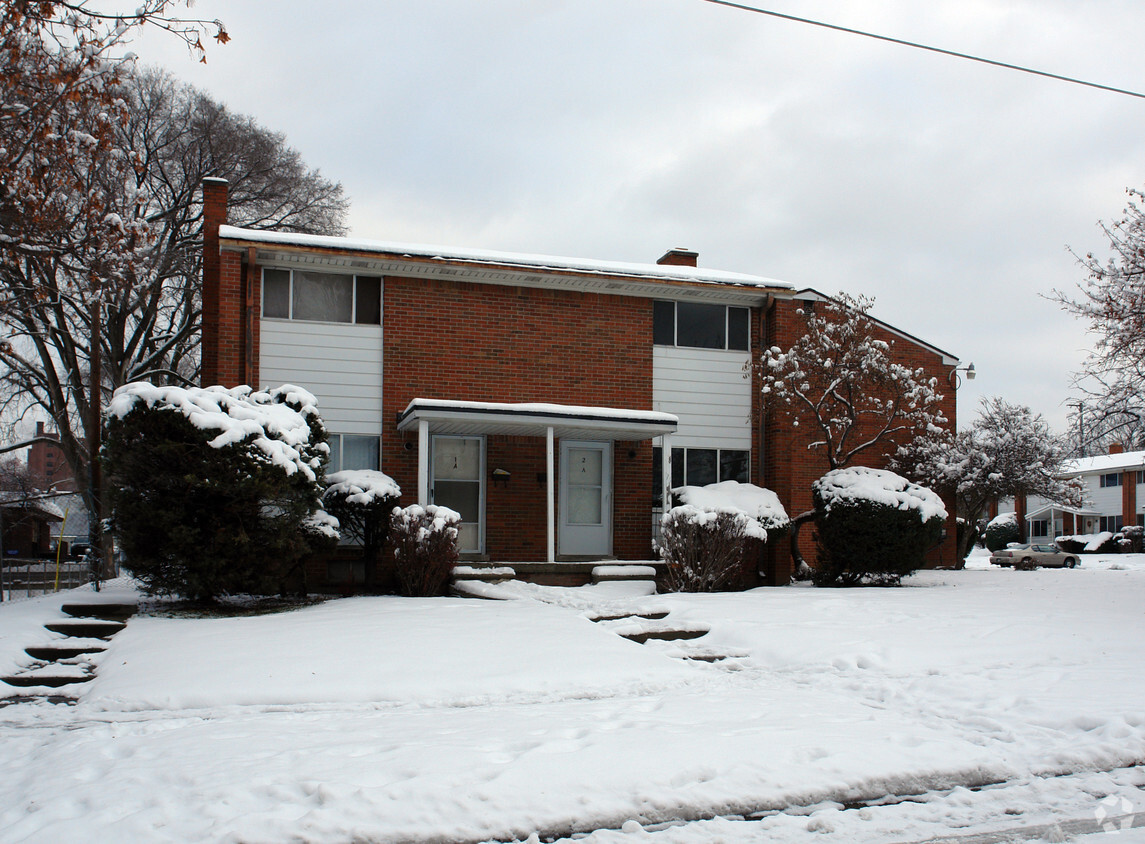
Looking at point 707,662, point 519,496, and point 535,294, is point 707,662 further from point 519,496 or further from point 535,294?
point 535,294

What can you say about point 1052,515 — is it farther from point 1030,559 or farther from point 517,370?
point 517,370

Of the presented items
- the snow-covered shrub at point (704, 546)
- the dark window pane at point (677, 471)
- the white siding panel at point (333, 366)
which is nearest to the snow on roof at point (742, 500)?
the snow-covered shrub at point (704, 546)

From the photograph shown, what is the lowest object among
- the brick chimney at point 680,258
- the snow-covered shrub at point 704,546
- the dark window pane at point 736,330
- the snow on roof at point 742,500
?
the snow-covered shrub at point 704,546

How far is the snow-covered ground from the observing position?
4359mm

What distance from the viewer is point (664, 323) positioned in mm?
16672

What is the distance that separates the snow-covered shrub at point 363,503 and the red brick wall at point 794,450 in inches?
270

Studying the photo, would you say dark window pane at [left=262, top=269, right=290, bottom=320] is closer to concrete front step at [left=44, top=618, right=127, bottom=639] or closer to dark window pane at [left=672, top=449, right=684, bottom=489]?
concrete front step at [left=44, top=618, right=127, bottom=639]

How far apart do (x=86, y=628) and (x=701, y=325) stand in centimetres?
1103

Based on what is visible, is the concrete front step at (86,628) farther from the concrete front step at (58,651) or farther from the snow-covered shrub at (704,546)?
the snow-covered shrub at (704,546)

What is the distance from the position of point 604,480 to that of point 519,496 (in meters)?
1.56

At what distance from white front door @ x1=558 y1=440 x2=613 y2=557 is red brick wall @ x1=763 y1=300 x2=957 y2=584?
2.99m

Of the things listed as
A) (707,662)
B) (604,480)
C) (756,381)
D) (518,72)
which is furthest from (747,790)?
(756,381)

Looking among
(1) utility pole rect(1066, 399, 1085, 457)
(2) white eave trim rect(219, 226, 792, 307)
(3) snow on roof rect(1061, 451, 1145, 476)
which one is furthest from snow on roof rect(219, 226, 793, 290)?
(3) snow on roof rect(1061, 451, 1145, 476)

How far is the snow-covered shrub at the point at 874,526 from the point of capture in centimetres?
1433
